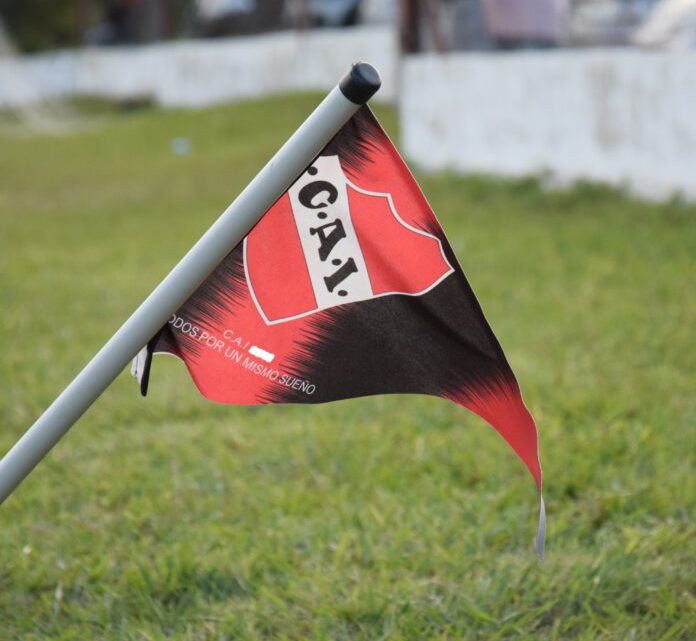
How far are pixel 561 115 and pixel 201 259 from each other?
6567mm

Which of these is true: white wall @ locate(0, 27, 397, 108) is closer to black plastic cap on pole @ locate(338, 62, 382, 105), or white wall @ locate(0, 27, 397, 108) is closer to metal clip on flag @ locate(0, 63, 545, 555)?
metal clip on flag @ locate(0, 63, 545, 555)

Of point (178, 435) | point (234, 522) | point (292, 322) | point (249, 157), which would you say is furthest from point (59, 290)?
point (249, 157)

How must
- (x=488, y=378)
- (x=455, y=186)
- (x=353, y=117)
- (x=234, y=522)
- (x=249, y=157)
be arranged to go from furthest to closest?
(x=249, y=157) < (x=455, y=186) < (x=234, y=522) < (x=488, y=378) < (x=353, y=117)

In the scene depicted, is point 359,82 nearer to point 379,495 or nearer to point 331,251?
point 331,251

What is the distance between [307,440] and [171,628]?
122 cm

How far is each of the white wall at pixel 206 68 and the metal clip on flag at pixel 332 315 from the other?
11.2 metres

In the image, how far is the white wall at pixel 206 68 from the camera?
595 inches

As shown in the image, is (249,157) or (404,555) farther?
(249,157)

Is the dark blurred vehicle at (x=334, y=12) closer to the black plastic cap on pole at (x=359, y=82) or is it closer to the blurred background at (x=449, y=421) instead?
the blurred background at (x=449, y=421)

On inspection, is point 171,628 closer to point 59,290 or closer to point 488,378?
point 488,378

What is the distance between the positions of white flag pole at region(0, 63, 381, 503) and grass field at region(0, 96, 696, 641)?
57 centimetres

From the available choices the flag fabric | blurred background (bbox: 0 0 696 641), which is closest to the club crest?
the flag fabric

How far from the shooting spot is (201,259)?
178cm

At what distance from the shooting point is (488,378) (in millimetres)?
1956
